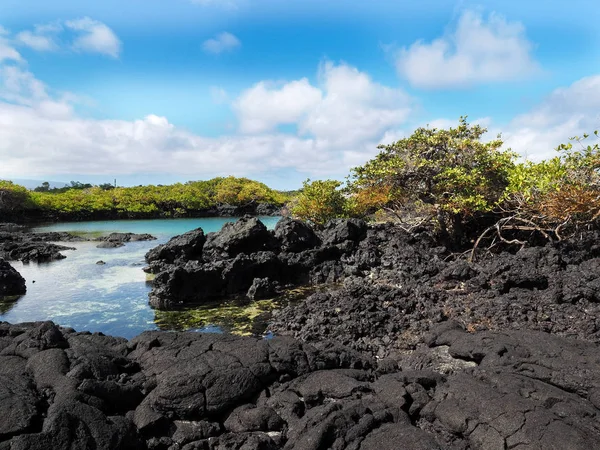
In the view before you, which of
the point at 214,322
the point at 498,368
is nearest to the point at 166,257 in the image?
the point at 214,322

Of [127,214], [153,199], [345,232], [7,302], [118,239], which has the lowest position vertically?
[7,302]

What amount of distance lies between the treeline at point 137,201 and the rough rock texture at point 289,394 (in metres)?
51.9

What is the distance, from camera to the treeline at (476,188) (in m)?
13.9

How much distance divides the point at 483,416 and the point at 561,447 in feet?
3.10

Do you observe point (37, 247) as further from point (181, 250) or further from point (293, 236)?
point (293, 236)

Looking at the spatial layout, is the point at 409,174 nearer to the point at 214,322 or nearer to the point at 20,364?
the point at 214,322

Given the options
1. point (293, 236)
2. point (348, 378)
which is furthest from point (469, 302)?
point (293, 236)

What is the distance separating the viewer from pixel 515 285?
12.1 m

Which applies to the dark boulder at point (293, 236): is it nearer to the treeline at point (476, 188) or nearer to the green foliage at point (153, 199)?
the treeline at point (476, 188)

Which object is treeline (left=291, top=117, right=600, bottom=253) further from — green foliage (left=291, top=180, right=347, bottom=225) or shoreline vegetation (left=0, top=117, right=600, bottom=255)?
green foliage (left=291, top=180, right=347, bottom=225)

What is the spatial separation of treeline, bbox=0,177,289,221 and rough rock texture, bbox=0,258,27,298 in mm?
38594

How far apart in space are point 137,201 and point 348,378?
6157 cm

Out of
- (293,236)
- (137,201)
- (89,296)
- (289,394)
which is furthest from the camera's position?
(137,201)

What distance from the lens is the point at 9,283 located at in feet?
56.2
